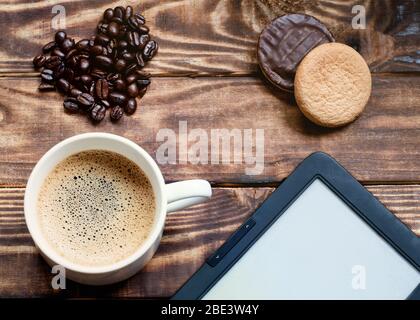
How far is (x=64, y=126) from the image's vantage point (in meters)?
1.14

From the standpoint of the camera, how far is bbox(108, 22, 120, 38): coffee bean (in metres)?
1.14

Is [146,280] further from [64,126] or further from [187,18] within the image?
[187,18]

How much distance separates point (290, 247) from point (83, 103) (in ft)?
1.29

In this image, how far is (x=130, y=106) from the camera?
1135 millimetres

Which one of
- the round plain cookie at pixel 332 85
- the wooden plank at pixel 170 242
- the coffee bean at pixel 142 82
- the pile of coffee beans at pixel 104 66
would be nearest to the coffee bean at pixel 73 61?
the pile of coffee beans at pixel 104 66

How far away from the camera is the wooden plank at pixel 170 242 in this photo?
1097 mm

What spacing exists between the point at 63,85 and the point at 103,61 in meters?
0.07

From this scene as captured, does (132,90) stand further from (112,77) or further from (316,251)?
(316,251)

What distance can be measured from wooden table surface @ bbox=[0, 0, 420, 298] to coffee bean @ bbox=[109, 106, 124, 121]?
16 millimetres

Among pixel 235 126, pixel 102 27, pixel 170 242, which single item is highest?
pixel 102 27

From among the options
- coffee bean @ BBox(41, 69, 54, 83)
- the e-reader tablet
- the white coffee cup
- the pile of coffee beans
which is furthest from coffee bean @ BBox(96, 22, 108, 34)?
the e-reader tablet

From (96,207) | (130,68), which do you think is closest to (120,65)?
(130,68)

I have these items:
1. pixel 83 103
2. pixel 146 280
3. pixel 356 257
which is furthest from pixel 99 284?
pixel 356 257

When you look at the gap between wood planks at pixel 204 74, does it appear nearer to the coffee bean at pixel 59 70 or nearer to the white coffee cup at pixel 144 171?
the coffee bean at pixel 59 70
